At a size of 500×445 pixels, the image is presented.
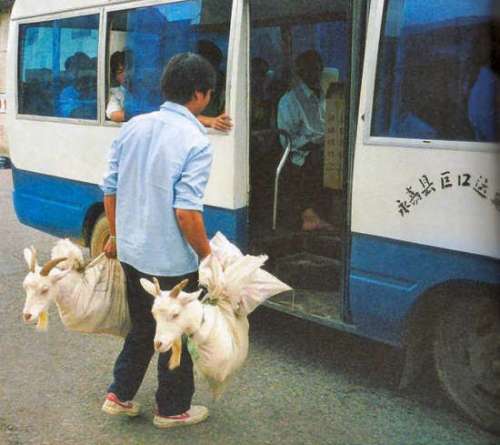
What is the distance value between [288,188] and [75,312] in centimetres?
258

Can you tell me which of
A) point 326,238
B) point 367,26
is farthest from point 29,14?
point 367,26

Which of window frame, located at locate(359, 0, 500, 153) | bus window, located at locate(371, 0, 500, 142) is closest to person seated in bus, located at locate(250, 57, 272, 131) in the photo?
window frame, located at locate(359, 0, 500, 153)

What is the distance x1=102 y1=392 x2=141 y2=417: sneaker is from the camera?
4.27 metres

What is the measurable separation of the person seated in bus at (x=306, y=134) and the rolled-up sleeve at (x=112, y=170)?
7.88 feet

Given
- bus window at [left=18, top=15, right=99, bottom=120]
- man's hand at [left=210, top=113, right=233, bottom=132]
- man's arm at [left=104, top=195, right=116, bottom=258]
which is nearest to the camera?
man's arm at [left=104, top=195, right=116, bottom=258]

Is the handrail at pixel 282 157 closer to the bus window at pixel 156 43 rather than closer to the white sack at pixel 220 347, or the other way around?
the bus window at pixel 156 43

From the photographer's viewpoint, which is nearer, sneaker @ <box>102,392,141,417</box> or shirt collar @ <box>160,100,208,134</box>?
shirt collar @ <box>160,100,208,134</box>

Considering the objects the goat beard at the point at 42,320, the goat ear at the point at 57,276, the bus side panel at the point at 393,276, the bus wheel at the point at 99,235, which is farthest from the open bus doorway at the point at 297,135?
the goat beard at the point at 42,320

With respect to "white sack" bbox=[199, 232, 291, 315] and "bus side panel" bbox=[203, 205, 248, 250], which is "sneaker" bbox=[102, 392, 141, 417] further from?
"bus side panel" bbox=[203, 205, 248, 250]

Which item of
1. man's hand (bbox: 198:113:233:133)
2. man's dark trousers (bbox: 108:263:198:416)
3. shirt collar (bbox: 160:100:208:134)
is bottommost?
man's dark trousers (bbox: 108:263:198:416)

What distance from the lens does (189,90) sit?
3877mm

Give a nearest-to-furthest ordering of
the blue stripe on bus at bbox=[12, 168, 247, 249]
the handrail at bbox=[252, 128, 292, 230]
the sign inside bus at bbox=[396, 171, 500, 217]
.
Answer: the sign inside bus at bbox=[396, 171, 500, 217], the handrail at bbox=[252, 128, 292, 230], the blue stripe on bus at bbox=[12, 168, 247, 249]

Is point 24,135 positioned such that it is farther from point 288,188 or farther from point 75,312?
point 75,312

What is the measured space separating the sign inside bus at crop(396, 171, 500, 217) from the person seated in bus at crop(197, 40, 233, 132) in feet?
4.72
